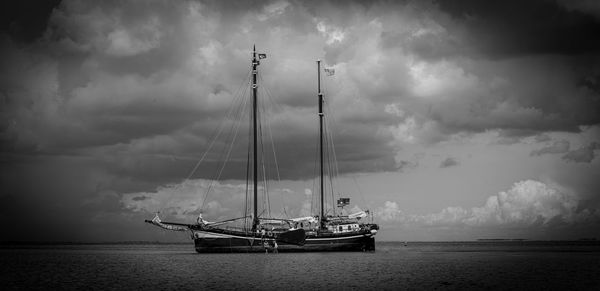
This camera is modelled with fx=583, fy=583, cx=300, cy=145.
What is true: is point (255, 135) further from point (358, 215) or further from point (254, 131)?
point (358, 215)

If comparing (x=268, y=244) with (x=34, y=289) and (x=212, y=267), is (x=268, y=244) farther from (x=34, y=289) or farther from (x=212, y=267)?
(x=34, y=289)

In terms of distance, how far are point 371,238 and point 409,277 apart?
5648cm

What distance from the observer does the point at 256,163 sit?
106375mm

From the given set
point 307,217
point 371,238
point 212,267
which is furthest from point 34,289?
point 371,238

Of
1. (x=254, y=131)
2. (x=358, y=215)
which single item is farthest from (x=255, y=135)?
(x=358, y=215)

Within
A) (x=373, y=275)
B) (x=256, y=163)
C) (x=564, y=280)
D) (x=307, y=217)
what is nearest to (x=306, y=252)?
(x=307, y=217)

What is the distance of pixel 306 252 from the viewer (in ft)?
393

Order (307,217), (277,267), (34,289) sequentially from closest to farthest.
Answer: (34,289) < (277,267) < (307,217)

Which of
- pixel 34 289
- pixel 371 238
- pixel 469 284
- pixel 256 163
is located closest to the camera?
pixel 34 289

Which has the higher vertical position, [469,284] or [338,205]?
[338,205]

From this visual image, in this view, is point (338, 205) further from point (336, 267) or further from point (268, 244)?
point (336, 267)

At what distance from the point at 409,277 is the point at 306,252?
54369 mm

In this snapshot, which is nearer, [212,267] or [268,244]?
[212,267]

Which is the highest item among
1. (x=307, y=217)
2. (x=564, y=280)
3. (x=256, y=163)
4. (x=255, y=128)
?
(x=255, y=128)
